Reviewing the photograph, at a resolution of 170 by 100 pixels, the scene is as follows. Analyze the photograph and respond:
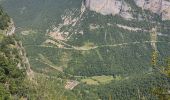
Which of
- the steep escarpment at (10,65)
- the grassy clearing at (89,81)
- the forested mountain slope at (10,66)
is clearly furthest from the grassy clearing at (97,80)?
the forested mountain slope at (10,66)

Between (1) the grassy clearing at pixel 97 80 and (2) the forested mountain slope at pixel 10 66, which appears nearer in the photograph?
(2) the forested mountain slope at pixel 10 66

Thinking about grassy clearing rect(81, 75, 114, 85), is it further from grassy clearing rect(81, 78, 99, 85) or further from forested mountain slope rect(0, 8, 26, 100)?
forested mountain slope rect(0, 8, 26, 100)

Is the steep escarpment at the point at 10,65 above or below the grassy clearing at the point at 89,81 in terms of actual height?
above

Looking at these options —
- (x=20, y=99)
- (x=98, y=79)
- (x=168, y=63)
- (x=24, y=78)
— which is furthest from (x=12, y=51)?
(x=98, y=79)

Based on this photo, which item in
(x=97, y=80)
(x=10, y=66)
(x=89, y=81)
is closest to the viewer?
(x=10, y=66)

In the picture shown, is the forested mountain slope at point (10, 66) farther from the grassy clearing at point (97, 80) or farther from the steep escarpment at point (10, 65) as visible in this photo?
the grassy clearing at point (97, 80)

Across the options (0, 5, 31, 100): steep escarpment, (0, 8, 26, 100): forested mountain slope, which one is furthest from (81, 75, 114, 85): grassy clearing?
(0, 8, 26, 100): forested mountain slope

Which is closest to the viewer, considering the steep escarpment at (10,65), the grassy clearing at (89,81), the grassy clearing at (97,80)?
the steep escarpment at (10,65)

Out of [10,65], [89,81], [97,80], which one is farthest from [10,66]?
[97,80]

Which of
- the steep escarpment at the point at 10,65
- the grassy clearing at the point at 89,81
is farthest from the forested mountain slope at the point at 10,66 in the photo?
the grassy clearing at the point at 89,81

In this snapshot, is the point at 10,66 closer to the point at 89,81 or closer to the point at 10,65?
the point at 10,65

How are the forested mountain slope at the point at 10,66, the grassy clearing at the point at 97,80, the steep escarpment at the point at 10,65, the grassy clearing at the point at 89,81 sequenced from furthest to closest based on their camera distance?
the grassy clearing at the point at 97,80 → the grassy clearing at the point at 89,81 → the steep escarpment at the point at 10,65 → the forested mountain slope at the point at 10,66
